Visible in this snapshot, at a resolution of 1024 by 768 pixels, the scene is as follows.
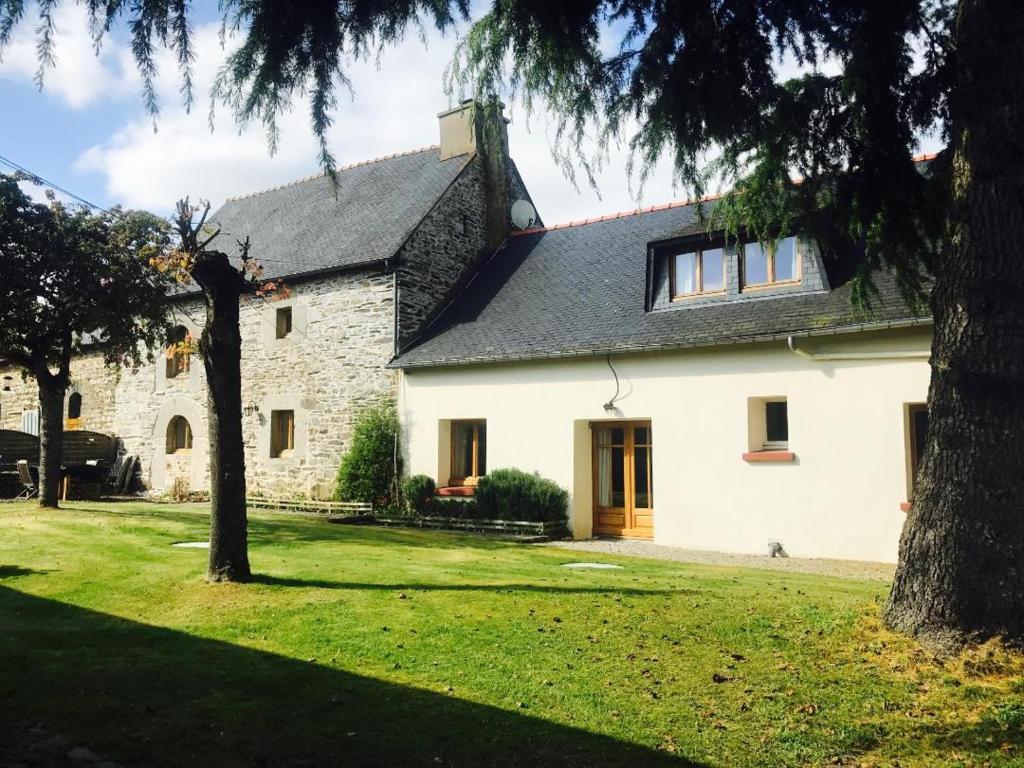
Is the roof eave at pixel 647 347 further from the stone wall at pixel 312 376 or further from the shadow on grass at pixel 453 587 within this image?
the shadow on grass at pixel 453 587

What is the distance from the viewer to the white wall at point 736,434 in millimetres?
10586

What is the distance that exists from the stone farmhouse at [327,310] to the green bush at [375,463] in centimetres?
54

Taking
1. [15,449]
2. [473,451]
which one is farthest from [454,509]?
[15,449]

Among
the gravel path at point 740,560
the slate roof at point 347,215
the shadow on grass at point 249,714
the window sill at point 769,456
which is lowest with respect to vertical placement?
the gravel path at point 740,560

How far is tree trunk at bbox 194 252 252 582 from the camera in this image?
7.17m

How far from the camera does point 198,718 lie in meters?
4.04

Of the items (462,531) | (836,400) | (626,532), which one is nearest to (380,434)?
(462,531)

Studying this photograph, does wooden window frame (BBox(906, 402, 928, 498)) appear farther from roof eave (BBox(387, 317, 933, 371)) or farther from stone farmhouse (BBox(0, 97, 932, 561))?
roof eave (BBox(387, 317, 933, 371))

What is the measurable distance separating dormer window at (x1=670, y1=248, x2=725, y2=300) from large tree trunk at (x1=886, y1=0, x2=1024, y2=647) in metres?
8.05

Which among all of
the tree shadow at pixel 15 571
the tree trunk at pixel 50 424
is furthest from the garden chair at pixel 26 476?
the tree shadow at pixel 15 571

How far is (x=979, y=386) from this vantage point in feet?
15.7

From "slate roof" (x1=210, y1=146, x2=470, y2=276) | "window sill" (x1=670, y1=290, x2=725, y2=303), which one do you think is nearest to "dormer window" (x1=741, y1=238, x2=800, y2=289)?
"window sill" (x1=670, y1=290, x2=725, y2=303)

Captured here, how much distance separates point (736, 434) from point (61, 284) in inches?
460

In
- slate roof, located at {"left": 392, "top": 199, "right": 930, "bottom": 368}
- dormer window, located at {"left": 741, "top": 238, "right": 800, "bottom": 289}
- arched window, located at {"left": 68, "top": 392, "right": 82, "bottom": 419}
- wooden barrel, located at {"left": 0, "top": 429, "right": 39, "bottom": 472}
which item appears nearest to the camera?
slate roof, located at {"left": 392, "top": 199, "right": 930, "bottom": 368}
